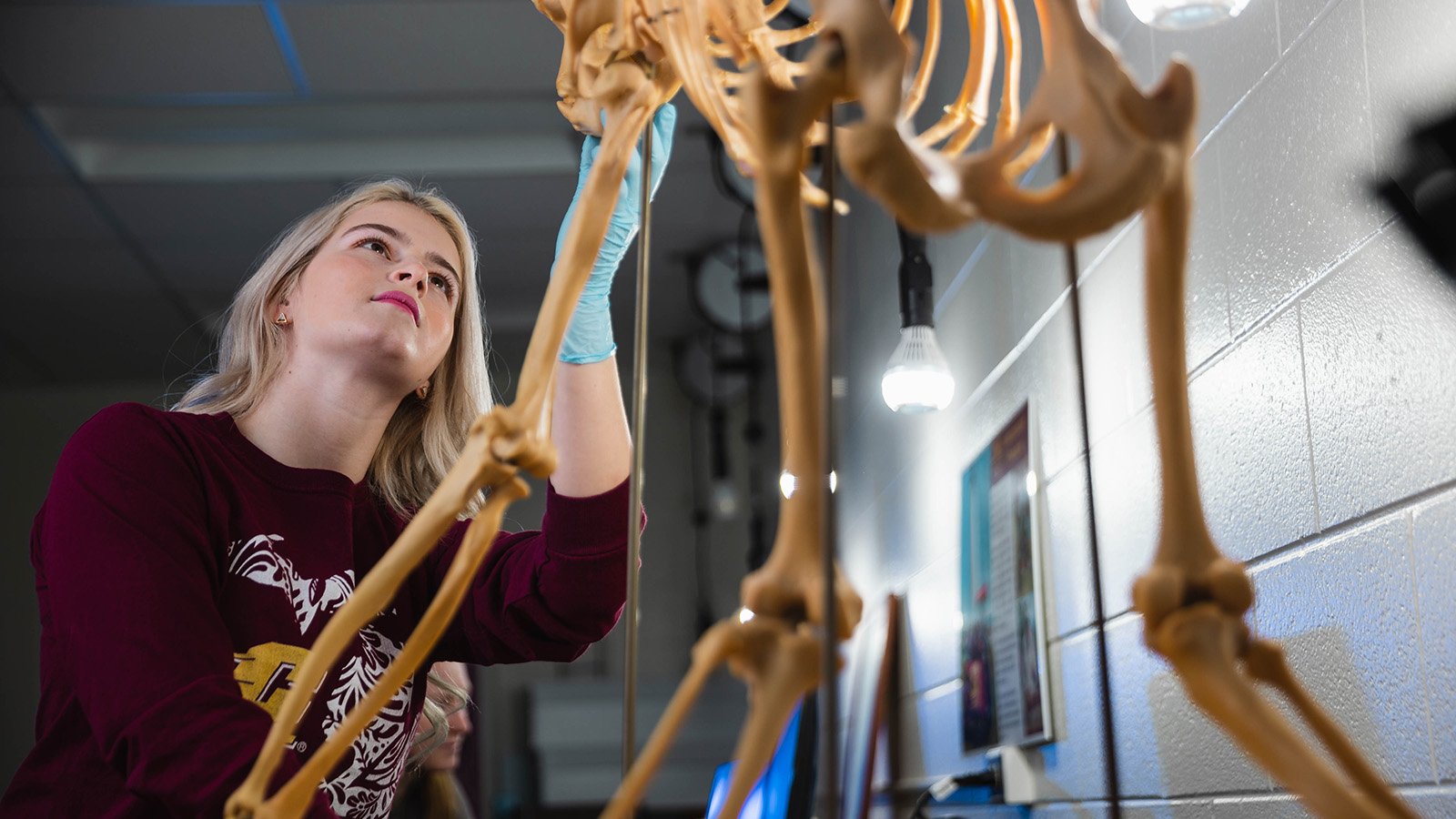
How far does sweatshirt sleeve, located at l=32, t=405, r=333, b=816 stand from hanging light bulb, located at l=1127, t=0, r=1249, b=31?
817mm

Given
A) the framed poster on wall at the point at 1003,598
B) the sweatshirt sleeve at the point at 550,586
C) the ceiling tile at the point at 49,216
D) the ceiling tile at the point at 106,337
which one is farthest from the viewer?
the ceiling tile at the point at 106,337

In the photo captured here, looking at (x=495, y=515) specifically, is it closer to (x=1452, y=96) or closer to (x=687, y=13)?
(x=687, y=13)

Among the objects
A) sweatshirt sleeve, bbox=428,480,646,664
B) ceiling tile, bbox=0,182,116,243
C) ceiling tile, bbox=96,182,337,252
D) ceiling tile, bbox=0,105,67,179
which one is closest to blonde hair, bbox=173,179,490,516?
sweatshirt sleeve, bbox=428,480,646,664

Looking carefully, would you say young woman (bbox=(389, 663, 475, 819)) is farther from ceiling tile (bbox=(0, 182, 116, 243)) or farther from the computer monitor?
ceiling tile (bbox=(0, 182, 116, 243))

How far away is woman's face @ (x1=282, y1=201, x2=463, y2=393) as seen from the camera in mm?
1139

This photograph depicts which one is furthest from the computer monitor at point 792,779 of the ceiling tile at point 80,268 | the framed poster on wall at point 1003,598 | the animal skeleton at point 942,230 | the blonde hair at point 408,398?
the ceiling tile at point 80,268

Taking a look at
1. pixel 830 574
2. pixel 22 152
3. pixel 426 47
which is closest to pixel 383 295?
pixel 830 574

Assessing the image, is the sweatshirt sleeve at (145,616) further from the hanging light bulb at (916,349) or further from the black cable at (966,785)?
the black cable at (966,785)

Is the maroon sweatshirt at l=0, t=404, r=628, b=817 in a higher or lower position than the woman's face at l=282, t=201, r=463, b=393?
lower

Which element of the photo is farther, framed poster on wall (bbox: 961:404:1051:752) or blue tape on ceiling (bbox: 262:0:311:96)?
blue tape on ceiling (bbox: 262:0:311:96)

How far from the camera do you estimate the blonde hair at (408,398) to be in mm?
1236

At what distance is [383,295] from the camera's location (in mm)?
1158

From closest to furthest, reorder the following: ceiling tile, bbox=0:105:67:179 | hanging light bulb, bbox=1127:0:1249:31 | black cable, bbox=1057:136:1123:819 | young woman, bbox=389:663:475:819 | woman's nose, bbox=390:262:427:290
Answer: black cable, bbox=1057:136:1123:819 < hanging light bulb, bbox=1127:0:1249:31 < woman's nose, bbox=390:262:427:290 < young woman, bbox=389:663:475:819 < ceiling tile, bbox=0:105:67:179

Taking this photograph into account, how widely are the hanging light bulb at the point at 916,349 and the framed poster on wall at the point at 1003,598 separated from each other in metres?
0.12
